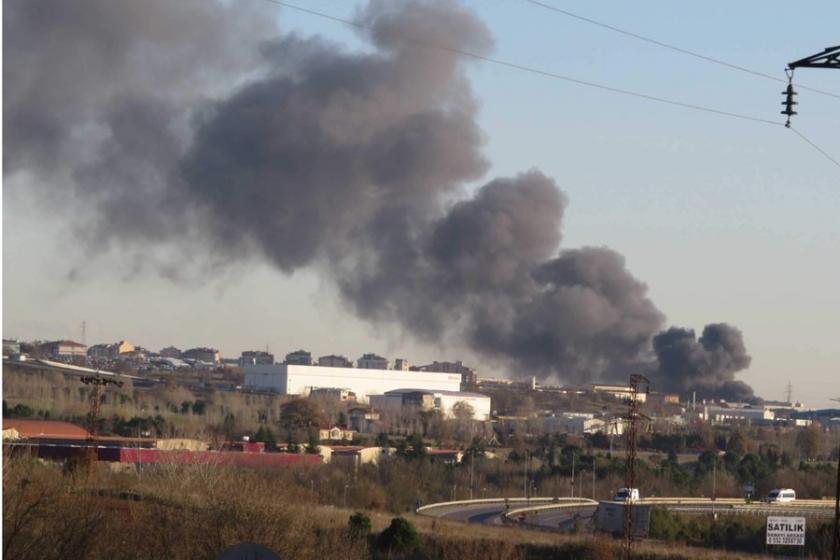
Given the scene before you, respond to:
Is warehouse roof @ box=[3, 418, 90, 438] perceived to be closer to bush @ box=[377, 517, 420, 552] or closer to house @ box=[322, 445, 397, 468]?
house @ box=[322, 445, 397, 468]

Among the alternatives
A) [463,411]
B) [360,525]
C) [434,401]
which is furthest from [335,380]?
[360,525]

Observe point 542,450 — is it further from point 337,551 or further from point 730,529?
point 337,551

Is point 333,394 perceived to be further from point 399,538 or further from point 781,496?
point 399,538

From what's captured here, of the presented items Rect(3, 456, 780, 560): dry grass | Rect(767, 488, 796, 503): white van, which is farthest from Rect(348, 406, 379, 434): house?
Rect(3, 456, 780, 560): dry grass

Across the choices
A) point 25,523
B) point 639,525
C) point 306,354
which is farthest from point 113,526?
point 306,354

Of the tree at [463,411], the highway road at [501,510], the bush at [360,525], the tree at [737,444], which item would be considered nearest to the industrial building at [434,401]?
the tree at [463,411]

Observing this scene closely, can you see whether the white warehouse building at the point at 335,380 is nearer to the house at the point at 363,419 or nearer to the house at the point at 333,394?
the house at the point at 333,394

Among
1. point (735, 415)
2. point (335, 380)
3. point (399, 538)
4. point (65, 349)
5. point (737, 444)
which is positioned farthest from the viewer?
point (65, 349)
